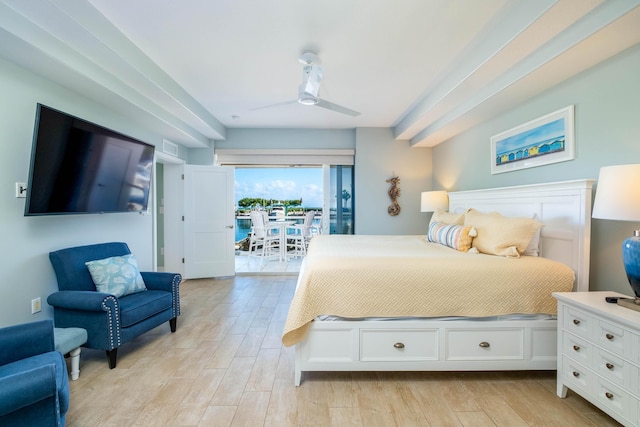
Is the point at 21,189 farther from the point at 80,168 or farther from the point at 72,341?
the point at 72,341

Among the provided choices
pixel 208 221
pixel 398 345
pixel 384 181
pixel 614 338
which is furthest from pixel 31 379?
pixel 384 181

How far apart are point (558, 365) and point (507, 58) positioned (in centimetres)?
219

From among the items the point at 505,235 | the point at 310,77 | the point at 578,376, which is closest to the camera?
the point at 578,376

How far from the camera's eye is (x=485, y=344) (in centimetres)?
194

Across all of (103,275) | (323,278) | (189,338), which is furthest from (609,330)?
(103,275)

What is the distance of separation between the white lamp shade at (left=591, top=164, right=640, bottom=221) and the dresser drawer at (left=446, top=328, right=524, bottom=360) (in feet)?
3.05

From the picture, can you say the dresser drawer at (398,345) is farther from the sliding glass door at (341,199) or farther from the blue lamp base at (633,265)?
the sliding glass door at (341,199)

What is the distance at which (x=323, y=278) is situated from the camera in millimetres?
1916

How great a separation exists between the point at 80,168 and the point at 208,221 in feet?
7.99

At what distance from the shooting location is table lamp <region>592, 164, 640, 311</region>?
1502 mm

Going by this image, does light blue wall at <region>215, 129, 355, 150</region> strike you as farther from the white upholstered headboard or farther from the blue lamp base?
the blue lamp base

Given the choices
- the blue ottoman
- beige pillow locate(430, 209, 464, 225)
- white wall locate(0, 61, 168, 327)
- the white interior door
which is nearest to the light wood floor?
the blue ottoman

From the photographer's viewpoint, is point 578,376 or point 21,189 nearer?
point 578,376

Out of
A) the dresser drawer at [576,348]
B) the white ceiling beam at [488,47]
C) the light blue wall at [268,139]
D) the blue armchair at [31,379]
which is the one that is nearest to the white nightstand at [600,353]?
the dresser drawer at [576,348]
